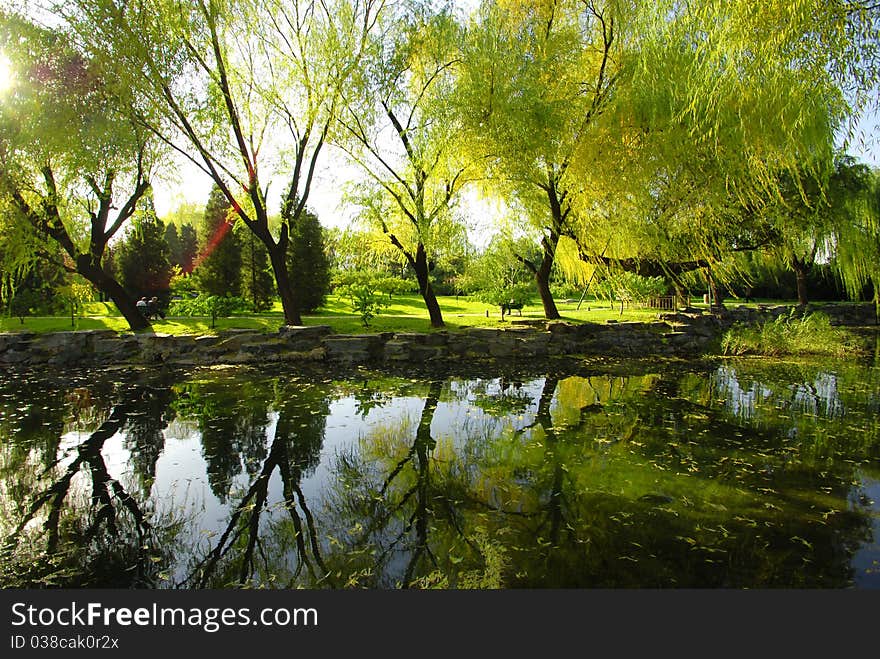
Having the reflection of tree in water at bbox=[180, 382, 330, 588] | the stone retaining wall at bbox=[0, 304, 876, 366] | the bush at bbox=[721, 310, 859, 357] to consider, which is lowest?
the reflection of tree in water at bbox=[180, 382, 330, 588]

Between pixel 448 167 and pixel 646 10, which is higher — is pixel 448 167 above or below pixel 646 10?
below

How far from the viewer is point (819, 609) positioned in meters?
2.56

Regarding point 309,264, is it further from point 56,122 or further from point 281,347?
point 56,122

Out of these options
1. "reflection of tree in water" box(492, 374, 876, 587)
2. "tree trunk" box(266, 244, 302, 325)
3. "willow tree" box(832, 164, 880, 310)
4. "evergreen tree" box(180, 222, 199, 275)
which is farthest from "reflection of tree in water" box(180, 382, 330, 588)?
"evergreen tree" box(180, 222, 199, 275)

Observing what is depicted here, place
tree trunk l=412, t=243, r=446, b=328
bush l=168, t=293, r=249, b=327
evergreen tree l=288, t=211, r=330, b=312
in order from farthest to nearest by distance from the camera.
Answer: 1. evergreen tree l=288, t=211, r=330, b=312
2. tree trunk l=412, t=243, r=446, b=328
3. bush l=168, t=293, r=249, b=327

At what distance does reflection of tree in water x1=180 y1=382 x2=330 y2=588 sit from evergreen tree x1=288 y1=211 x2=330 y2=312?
1710cm

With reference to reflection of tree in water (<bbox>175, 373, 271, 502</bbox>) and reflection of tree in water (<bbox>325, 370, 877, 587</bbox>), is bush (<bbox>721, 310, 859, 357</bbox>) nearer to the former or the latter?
reflection of tree in water (<bbox>325, 370, 877, 587</bbox>)

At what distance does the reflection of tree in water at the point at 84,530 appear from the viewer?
2.83m

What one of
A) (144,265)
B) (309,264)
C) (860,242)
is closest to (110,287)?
(309,264)

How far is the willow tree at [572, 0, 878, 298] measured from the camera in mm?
5062

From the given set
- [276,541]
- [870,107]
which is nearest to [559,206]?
[870,107]

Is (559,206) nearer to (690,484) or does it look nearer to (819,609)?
(690,484)

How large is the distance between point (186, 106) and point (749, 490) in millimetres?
13966

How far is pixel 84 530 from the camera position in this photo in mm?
3365
